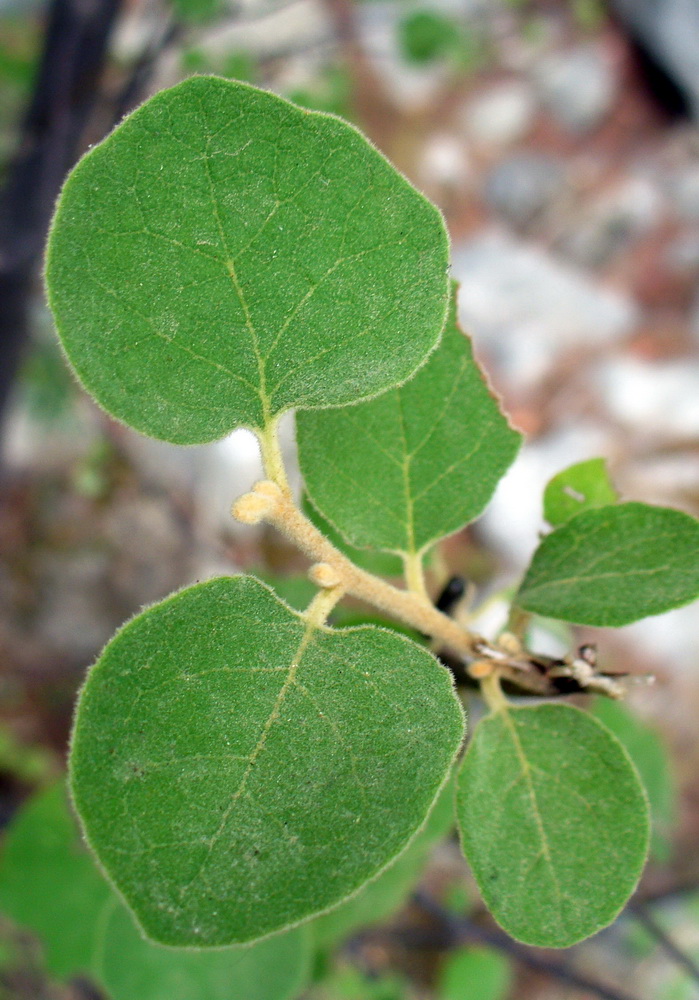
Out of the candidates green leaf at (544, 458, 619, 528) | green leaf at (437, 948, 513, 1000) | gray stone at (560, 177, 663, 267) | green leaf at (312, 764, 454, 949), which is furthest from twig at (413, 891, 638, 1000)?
gray stone at (560, 177, 663, 267)

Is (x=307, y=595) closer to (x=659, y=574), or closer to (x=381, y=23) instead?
(x=659, y=574)

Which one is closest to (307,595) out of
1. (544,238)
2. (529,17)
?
(544,238)

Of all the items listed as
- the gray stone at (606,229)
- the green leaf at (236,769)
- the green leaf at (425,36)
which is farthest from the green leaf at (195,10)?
the gray stone at (606,229)

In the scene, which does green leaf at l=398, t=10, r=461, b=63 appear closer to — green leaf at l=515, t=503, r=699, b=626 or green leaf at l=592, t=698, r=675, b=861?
green leaf at l=592, t=698, r=675, b=861

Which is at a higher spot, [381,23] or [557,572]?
[557,572]

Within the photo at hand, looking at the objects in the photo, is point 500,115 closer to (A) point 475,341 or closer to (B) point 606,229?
(B) point 606,229

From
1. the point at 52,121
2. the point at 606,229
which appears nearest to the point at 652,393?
the point at 606,229

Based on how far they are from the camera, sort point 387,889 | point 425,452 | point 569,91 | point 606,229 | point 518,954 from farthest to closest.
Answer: point 569,91
point 606,229
point 518,954
point 387,889
point 425,452
